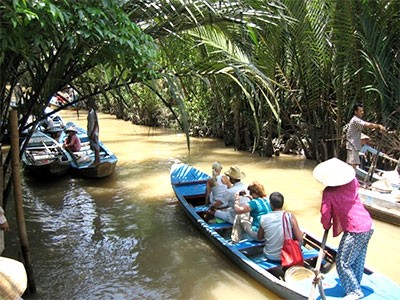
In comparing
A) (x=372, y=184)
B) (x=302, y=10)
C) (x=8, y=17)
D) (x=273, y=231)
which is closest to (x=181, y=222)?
(x=273, y=231)

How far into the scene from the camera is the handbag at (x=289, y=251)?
416 centimetres

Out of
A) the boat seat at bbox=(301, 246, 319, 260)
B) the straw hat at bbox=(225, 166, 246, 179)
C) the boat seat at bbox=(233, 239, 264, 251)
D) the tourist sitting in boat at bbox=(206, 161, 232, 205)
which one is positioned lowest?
the boat seat at bbox=(233, 239, 264, 251)

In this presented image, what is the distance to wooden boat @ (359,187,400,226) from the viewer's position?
6.02m

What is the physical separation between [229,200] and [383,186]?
2.61m

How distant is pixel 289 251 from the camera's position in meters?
4.18

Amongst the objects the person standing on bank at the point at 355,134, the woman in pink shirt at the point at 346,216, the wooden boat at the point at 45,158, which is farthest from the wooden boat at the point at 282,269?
the wooden boat at the point at 45,158

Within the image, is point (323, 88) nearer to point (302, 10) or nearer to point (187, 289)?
point (302, 10)

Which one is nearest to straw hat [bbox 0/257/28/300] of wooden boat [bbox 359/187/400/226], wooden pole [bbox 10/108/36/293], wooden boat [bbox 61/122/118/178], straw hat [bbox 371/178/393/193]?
wooden pole [bbox 10/108/36/293]

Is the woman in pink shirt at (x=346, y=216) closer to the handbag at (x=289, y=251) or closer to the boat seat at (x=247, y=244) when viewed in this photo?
the handbag at (x=289, y=251)

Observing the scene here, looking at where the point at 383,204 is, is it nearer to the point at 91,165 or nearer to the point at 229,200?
the point at 229,200

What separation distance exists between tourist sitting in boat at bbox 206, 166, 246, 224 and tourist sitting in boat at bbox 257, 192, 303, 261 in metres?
1.02

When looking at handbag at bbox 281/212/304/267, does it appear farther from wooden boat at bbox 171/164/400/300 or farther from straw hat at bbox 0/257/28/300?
straw hat at bbox 0/257/28/300

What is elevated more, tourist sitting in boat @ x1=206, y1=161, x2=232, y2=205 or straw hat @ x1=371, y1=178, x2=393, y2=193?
tourist sitting in boat @ x1=206, y1=161, x2=232, y2=205

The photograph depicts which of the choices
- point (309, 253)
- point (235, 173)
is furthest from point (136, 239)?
point (309, 253)
